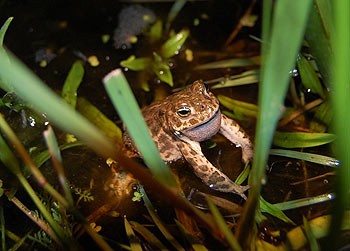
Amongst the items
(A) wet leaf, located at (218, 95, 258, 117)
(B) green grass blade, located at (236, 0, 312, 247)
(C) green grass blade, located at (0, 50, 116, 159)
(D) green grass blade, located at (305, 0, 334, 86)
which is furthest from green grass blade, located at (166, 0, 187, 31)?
(C) green grass blade, located at (0, 50, 116, 159)

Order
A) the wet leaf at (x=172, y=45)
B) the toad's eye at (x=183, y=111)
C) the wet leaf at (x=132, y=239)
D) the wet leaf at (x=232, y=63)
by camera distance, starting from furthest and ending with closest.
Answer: the wet leaf at (x=172, y=45), the wet leaf at (x=232, y=63), the toad's eye at (x=183, y=111), the wet leaf at (x=132, y=239)

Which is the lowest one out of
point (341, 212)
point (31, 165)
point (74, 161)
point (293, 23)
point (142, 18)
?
point (74, 161)

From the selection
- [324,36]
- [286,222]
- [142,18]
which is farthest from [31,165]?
[142,18]

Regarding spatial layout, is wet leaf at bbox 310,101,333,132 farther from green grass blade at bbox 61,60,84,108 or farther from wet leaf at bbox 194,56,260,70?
green grass blade at bbox 61,60,84,108

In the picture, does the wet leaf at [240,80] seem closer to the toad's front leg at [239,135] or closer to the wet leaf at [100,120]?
the toad's front leg at [239,135]

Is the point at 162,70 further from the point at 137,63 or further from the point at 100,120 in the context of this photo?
the point at 100,120

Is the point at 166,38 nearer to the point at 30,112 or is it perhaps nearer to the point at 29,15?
the point at 29,15

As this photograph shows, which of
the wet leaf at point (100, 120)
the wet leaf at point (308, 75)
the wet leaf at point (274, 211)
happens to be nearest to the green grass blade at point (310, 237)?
the wet leaf at point (274, 211)
